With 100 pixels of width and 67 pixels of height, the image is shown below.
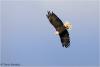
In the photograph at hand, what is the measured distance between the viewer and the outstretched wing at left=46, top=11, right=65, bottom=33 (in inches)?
94.7

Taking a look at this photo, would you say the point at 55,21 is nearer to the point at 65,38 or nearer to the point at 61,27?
the point at 61,27

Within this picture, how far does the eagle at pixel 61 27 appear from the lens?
241 cm

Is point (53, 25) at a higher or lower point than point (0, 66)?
higher

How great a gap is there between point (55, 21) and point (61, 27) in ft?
0.33

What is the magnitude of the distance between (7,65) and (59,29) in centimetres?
64

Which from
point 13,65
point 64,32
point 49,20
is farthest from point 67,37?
point 13,65

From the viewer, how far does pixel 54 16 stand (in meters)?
2.41

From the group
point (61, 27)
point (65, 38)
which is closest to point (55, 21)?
point (61, 27)

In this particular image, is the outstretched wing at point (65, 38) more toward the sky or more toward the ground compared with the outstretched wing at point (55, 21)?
more toward the ground

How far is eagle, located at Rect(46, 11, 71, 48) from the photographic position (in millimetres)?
2410

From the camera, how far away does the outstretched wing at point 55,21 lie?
7.89ft

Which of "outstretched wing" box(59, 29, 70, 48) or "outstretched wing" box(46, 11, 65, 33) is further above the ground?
"outstretched wing" box(46, 11, 65, 33)

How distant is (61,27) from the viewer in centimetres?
248

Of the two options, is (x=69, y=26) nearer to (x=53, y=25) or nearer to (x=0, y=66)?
(x=53, y=25)
